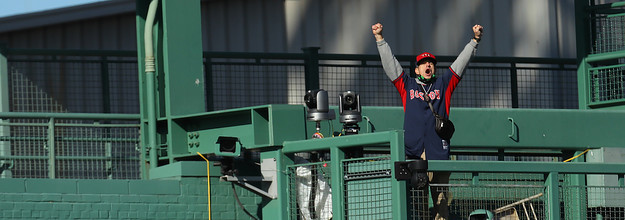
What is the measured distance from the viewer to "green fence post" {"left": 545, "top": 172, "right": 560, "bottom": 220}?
14289mm

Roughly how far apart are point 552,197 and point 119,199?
5.25m

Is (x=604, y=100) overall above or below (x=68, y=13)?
below

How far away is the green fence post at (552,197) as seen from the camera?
14.3 meters

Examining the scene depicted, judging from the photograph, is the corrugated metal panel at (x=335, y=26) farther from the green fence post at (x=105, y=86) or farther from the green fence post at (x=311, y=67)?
the green fence post at (x=311, y=67)

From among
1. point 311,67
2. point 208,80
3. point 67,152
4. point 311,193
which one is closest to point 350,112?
point 311,193

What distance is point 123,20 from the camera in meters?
24.9

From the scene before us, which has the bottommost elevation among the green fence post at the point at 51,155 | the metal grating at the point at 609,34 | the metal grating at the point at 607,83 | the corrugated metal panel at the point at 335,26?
the green fence post at the point at 51,155

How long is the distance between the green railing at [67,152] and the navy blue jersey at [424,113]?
12.9 ft

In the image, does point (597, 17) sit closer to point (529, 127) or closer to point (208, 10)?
point (529, 127)

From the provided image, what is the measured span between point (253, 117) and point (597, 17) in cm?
665

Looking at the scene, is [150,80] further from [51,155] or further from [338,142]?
[338,142]

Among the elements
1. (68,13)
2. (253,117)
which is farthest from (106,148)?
(68,13)

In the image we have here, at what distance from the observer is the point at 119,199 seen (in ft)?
53.5

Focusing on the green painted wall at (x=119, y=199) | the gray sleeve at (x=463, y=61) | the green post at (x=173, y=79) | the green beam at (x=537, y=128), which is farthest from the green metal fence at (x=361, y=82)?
the gray sleeve at (x=463, y=61)
